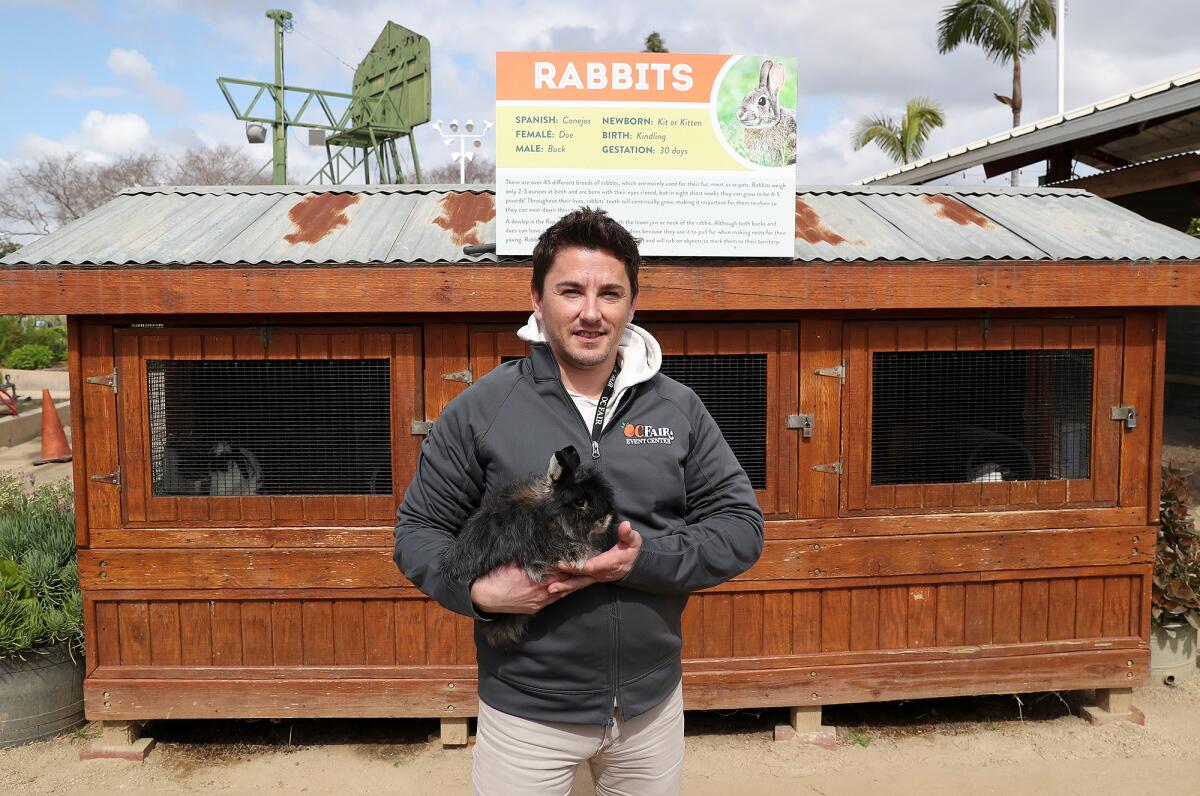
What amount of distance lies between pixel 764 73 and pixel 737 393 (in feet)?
5.12

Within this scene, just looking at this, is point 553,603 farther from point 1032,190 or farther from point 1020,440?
point 1032,190

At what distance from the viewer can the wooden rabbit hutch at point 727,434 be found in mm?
3912

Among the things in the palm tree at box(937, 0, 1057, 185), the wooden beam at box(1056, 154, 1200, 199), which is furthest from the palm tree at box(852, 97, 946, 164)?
the wooden beam at box(1056, 154, 1200, 199)

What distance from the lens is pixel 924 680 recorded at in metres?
4.26

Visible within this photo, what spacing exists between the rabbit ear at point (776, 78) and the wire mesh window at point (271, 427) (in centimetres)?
233

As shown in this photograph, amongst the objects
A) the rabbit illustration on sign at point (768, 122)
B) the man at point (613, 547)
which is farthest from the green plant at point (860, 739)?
the rabbit illustration on sign at point (768, 122)

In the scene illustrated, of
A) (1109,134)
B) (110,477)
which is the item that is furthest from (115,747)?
(1109,134)

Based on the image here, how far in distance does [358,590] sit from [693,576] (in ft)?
8.66

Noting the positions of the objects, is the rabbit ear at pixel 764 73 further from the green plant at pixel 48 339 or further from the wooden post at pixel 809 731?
the green plant at pixel 48 339

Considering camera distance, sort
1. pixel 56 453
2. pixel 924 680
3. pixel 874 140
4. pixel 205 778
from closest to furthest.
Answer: pixel 205 778, pixel 924 680, pixel 56 453, pixel 874 140

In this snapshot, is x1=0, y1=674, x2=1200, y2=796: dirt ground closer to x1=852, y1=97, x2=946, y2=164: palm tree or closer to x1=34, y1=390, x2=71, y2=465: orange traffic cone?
x1=34, y1=390, x2=71, y2=465: orange traffic cone

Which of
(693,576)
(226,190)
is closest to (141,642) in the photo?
(226,190)

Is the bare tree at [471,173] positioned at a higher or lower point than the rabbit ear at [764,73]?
higher

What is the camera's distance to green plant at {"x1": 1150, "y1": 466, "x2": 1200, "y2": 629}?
4668mm
